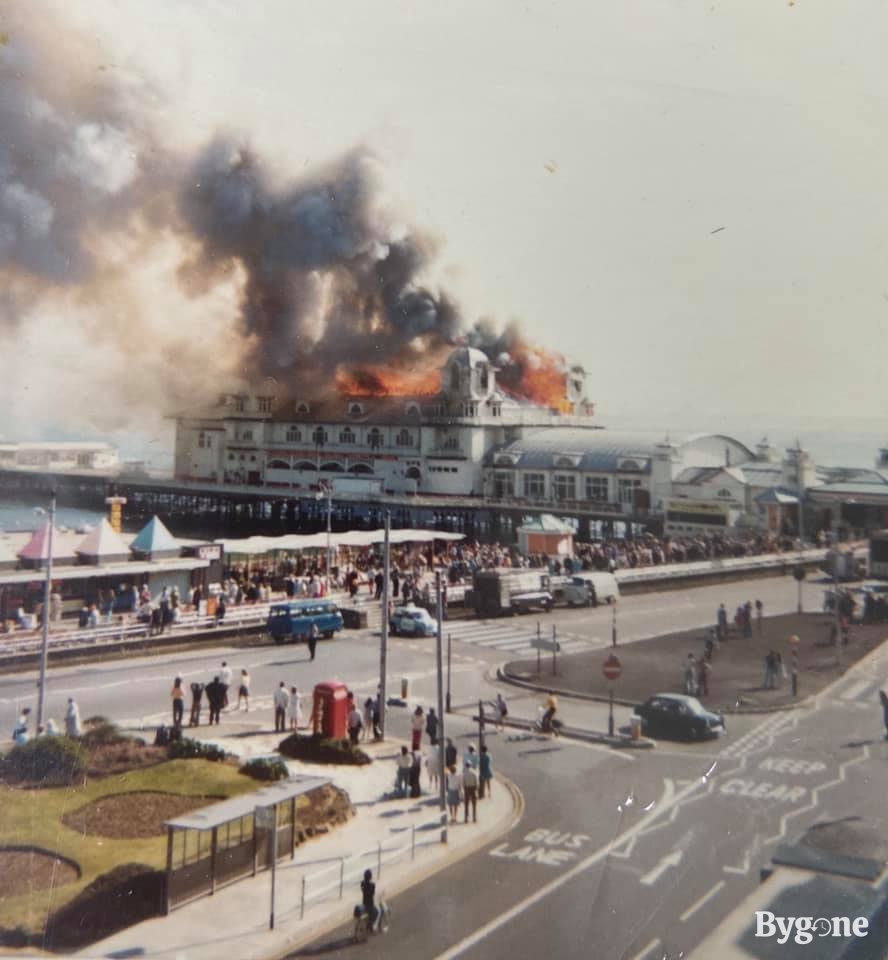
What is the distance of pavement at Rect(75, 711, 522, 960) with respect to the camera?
5770mm

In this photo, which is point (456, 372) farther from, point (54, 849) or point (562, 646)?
point (54, 849)

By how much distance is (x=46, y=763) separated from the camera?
7410mm

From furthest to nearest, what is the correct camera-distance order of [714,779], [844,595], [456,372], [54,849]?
1. [456,372]
2. [844,595]
3. [714,779]
4. [54,849]

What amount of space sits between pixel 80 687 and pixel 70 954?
3.51 m

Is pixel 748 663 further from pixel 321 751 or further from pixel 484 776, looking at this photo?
pixel 321 751

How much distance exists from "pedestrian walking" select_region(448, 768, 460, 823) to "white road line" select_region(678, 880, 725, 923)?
2.19m

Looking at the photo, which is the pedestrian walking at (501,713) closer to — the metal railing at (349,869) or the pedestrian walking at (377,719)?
the pedestrian walking at (377,719)

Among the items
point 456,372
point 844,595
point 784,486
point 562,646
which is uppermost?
point 456,372

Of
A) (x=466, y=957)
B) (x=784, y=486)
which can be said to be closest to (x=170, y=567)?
(x=466, y=957)

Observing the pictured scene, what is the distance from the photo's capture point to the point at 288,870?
6.69m

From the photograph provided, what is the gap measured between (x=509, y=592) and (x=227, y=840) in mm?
5850

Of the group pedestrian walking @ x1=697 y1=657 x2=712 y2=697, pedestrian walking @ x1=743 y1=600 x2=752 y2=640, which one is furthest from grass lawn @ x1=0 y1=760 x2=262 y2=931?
pedestrian walking @ x1=743 y1=600 x2=752 y2=640

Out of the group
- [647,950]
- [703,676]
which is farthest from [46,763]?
[703,676]

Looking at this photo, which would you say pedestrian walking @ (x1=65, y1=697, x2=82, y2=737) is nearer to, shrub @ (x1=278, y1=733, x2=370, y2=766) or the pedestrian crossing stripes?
shrub @ (x1=278, y1=733, x2=370, y2=766)
